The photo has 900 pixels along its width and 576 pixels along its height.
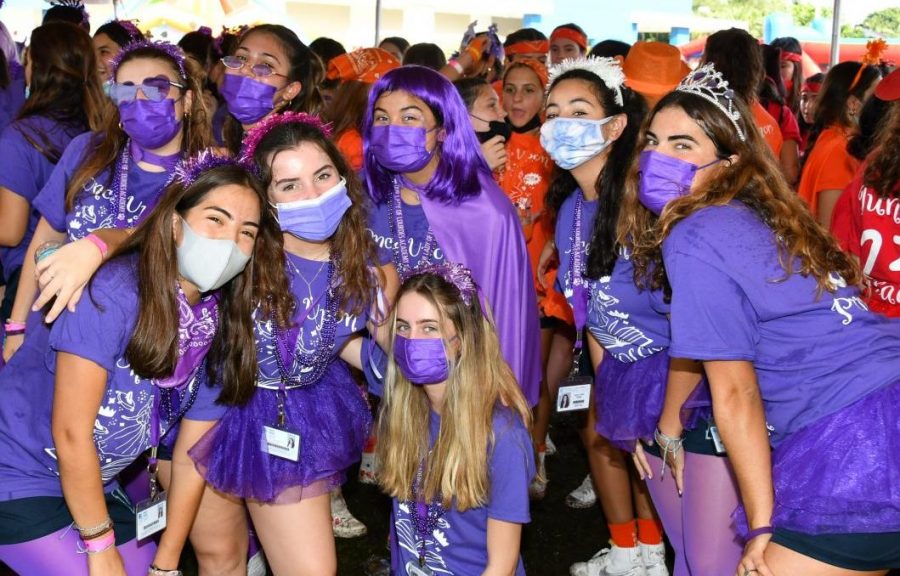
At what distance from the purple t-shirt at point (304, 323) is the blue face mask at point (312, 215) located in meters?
0.12

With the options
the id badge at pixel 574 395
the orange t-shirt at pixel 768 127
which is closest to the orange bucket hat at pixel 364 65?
the orange t-shirt at pixel 768 127

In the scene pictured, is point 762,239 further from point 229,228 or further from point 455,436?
point 229,228

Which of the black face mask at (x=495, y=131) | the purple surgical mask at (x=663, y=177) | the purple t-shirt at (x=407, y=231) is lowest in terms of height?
the purple t-shirt at (x=407, y=231)

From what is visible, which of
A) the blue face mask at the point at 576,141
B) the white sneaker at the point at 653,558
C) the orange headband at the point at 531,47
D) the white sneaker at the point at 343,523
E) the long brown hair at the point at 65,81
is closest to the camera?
the blue face mask at the point at 576,141

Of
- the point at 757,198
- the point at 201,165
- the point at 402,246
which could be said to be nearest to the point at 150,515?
the point at 201,165

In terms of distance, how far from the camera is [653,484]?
3143 mm

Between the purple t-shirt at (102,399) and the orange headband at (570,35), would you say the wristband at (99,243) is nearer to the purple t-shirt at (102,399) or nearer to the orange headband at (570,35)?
the purple t-shirt at (102,399)

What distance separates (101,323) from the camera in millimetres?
2457

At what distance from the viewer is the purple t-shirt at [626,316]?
311 centimetres

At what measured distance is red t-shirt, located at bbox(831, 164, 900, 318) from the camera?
321cm

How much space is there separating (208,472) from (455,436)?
81cm

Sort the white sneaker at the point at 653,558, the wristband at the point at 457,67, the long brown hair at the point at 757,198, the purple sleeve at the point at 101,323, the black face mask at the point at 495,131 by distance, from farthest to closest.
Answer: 1. the wristband at the point at 457,67
2. the black face mask at the point at 495,131
3. the white sneaker at the point at 653,558
4. the purple sleeve at the point at 101,323
5. the long brown hair at the point at 757,198

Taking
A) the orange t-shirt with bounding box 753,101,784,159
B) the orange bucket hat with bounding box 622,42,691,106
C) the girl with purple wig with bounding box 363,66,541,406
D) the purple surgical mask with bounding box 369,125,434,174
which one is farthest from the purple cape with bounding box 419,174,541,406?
the orange t-shirt with bounding box 753,101,784,159

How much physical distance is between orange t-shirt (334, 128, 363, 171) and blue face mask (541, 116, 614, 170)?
1.14 metres
